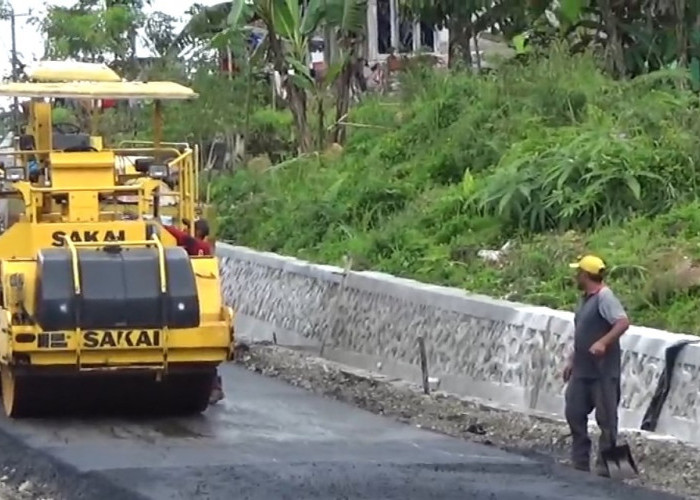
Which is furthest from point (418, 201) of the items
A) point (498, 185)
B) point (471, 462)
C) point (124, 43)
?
point (124, 43)

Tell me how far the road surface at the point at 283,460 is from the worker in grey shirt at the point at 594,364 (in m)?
0.36

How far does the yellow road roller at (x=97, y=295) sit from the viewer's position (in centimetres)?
1477

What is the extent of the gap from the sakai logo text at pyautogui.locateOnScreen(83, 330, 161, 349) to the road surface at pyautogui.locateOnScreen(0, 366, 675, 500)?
2.50ft

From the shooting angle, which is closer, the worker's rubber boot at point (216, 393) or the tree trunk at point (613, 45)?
the worker's rubber boot at point (216, 393)

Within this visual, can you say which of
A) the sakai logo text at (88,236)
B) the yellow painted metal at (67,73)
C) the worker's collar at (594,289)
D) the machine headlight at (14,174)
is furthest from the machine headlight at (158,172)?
the worker's collar at (594,289)

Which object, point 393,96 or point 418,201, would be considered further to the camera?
point 393,96

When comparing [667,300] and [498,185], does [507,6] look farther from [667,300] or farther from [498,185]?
[667,300]

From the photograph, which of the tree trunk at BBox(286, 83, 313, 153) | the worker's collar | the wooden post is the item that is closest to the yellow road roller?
the wooden post

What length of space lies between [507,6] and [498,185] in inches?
321

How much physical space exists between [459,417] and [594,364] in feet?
10.8

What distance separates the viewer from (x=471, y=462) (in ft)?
42.2

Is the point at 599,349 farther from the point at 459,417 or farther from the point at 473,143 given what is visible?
the point at 473,143

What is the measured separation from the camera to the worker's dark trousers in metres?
12.8

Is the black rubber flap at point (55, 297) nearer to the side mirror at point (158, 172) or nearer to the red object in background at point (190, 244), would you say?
the red object in background at point (190, 244)
